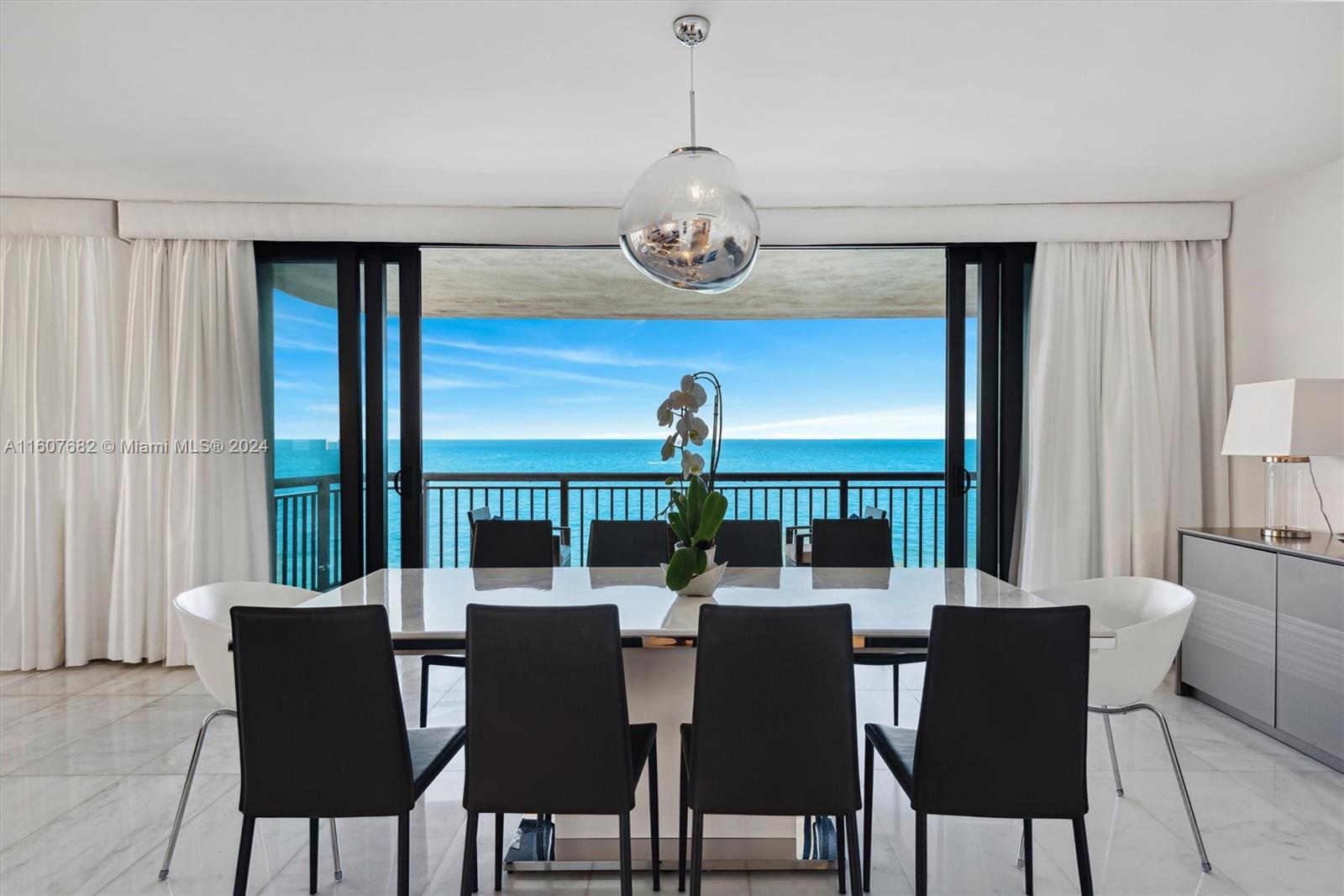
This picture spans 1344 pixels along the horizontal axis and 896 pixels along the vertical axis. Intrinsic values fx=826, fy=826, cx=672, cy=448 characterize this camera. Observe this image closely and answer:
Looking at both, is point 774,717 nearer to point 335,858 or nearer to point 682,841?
point 682,841

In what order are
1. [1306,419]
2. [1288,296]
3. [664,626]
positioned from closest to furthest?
[664,626] < [1306,419] < [1288,296]

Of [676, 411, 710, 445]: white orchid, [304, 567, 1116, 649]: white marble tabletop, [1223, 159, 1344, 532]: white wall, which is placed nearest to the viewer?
[304, 567, 1116, 649]: white marble tabletop

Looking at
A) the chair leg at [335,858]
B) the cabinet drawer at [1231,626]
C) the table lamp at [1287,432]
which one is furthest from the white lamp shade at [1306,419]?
the chair leg at [335,858]

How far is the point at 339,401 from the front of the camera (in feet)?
14.3

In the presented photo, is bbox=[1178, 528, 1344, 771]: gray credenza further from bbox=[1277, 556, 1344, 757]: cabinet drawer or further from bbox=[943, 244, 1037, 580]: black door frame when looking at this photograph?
bbox=[943, 244, 1037, 580]: black door frame

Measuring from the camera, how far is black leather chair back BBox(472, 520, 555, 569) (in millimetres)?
3328

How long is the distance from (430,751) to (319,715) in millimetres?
365

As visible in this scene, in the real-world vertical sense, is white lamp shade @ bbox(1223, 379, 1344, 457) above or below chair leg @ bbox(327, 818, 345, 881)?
above

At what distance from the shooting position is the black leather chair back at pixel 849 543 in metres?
3.22

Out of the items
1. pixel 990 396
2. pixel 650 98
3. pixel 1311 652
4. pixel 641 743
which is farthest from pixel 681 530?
pixel 990 396

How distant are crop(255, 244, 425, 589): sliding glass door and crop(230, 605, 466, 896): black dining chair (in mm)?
2628

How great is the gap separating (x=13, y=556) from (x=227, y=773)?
2230 mm

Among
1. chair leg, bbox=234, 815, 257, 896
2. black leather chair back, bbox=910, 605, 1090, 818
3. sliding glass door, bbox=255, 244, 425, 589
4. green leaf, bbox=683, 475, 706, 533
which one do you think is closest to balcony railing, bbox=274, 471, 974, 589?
sliding glass door, bbox=255, 244, 425, 589

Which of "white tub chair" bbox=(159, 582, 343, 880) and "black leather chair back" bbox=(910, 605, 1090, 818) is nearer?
"black leather chair back" bbox=(910, 605, 1090, 818)
